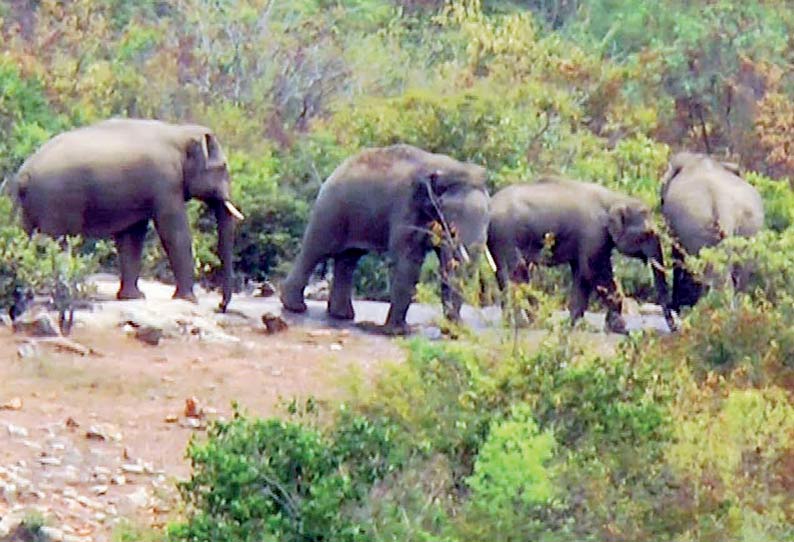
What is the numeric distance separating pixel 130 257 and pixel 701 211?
165 inches

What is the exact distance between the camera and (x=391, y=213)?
16.6 m

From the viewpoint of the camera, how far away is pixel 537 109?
70.6ft

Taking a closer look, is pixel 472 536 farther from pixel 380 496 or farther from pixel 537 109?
pixel 537 109

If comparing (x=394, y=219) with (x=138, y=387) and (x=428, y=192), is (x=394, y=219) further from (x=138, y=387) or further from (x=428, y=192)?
(x=138, y=387)

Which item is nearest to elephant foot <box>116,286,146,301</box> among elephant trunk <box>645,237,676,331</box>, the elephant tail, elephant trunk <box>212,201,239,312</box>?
elephant trunk <box>212,201,239,312</box>

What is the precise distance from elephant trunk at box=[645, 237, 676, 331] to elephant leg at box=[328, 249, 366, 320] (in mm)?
2201

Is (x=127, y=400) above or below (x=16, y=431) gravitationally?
below

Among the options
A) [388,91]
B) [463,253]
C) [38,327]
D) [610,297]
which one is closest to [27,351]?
[38,327]

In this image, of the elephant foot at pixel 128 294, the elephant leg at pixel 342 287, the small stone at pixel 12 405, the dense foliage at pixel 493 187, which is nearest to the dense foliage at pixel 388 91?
the dense foliage at pixel 493 187

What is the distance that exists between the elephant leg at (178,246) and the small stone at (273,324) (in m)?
1.17

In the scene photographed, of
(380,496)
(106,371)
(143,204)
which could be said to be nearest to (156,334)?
(106,371)

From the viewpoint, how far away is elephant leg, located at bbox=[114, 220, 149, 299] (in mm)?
16797

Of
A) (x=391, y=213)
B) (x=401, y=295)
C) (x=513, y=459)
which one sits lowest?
(x=401, y=295)

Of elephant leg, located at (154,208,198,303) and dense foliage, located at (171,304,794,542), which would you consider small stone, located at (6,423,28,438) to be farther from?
elephant leg, located at (154,208,198,303)
